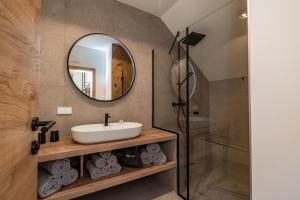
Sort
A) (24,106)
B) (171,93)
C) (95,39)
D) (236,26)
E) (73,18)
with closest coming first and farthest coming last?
(24,106) → (236,26) → (73,18) → (95,39) → (171,93)

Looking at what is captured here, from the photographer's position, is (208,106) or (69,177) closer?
(69,177)

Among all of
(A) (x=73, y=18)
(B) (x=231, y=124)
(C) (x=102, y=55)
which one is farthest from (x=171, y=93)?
(A) (x=73, y=18)

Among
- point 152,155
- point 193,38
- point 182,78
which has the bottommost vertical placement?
point 152,155

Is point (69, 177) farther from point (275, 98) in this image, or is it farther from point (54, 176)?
point (275, 98)

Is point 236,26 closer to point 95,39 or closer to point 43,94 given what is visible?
point 95,39

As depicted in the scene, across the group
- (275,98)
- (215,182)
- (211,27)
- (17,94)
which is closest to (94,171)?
(17,94)

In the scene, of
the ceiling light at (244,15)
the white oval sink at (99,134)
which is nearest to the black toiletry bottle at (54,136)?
the white oval sink at (99,134)

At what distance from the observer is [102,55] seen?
6.57ft

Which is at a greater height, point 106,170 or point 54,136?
point 54,136

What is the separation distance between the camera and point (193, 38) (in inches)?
78.1

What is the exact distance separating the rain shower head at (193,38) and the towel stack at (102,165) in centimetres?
167

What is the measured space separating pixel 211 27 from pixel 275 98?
4.19 feet

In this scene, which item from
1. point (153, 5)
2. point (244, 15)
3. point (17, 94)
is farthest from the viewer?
point (153, 5)

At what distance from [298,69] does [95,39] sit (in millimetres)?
2096
